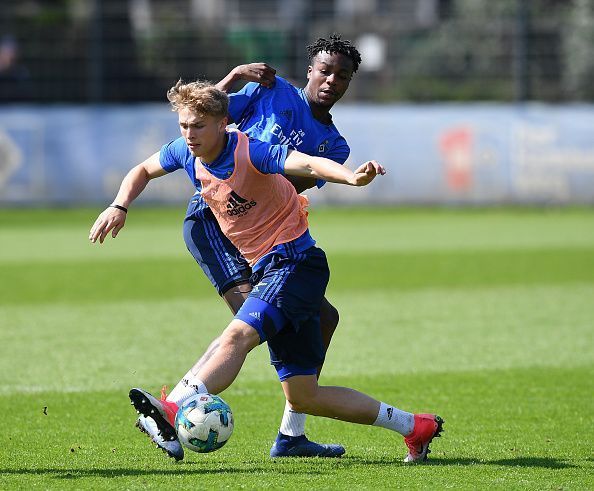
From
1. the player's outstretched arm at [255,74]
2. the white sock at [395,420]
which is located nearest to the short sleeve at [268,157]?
the player's outstretched arm at [255,74]

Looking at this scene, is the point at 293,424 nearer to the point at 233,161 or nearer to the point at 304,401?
the point at 304,401

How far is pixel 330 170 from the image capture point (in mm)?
5754

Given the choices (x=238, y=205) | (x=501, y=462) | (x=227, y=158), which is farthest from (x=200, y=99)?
(x=501, y=462)

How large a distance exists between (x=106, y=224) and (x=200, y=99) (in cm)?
85

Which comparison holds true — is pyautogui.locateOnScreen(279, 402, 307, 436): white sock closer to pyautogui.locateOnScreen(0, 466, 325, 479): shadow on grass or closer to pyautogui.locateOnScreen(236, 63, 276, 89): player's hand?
pyautogui.locateOnScreen(0, 466, 325, 479): shadow on grass

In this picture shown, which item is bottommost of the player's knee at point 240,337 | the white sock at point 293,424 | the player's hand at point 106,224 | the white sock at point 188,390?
the white sock at point 293,424

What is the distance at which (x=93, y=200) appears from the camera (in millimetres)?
27844

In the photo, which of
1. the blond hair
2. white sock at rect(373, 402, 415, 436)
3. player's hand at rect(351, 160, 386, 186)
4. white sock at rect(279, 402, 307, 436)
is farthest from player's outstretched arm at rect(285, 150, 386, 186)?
white sock at rect(279, 402, 307, 436)

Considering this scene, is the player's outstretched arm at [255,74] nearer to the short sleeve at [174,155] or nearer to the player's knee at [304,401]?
the short sleeve at [174,155]

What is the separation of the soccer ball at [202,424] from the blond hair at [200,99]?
147cm

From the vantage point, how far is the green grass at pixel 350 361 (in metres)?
6.29

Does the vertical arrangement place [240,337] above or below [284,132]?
below

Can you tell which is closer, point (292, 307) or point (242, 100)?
point (292, 307)

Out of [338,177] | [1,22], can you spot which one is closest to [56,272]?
[338,177]
